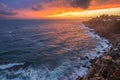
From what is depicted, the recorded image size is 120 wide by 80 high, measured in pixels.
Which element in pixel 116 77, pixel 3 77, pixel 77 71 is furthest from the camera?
pixel 77 71

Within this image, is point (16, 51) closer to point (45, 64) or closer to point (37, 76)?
point (45, 64)

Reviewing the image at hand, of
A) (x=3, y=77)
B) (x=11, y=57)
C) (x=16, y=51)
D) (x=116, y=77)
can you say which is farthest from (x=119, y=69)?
(x=16, y=51)

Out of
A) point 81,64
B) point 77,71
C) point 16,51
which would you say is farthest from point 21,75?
point 16,51

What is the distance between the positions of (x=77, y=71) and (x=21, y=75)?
10.8 meters

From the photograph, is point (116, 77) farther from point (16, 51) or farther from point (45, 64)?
point (16, 51)

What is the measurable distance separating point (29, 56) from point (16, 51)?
7.46 metres

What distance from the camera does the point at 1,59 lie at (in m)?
40.4

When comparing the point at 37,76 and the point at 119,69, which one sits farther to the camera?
the point at 37,76

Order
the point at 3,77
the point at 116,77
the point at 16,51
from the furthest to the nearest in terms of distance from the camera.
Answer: the point at 16,51
the point at 3,77
the point at 116,77

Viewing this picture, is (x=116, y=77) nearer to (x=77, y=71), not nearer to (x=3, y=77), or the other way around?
(x=77, y=71)

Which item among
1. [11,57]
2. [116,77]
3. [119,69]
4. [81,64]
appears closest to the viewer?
[116,77]

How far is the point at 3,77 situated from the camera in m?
28.9

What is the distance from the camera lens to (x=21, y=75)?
29.8 metres

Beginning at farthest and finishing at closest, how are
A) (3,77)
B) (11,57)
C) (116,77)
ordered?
1. (11,57)
2. (3,77)
3. (116,77)
